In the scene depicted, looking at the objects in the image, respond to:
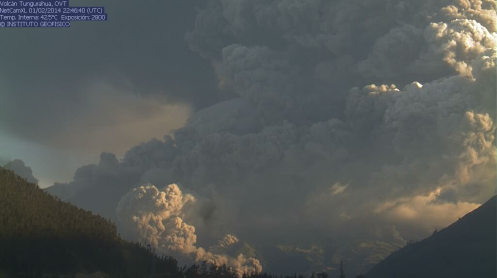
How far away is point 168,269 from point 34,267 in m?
48.3

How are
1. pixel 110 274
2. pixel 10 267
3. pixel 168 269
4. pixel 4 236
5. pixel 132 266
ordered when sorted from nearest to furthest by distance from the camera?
pixel 10 267 < pixel 4 236 < pixel 110 274 < pixel 132 266 < pixel 168 269

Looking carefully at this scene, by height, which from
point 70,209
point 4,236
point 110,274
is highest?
point 70,209

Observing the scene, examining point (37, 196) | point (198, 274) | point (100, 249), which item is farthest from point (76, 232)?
point (198, 274)

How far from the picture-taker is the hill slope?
138750mm

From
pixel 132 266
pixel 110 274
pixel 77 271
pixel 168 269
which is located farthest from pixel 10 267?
pixel 168 269

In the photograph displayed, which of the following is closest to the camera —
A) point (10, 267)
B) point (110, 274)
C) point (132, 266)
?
point (10, 267)

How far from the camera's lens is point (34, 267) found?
136750mm

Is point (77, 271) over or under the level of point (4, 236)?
under

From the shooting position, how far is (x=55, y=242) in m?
150

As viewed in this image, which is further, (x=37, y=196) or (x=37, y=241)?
(x=37, y=196)

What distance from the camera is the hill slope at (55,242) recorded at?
139 m

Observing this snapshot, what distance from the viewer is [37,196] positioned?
566ft

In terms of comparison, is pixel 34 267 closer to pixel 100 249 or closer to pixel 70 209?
pixel 100 249

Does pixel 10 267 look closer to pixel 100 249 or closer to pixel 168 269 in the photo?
pixel 100 249
